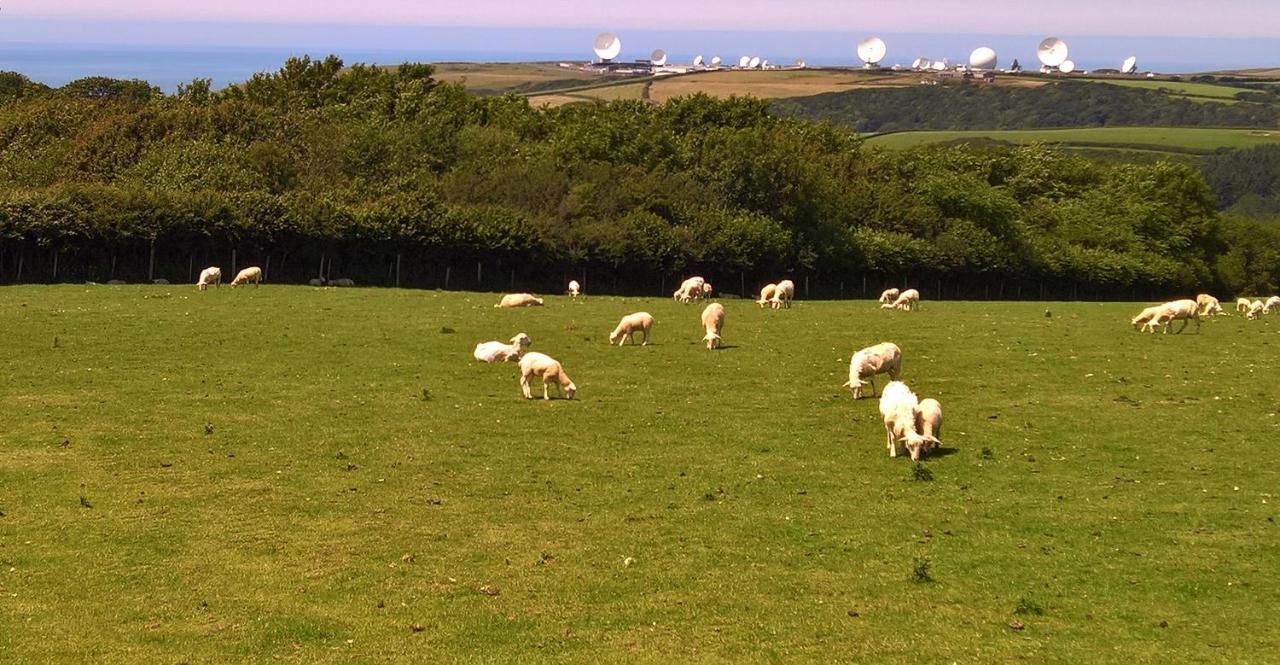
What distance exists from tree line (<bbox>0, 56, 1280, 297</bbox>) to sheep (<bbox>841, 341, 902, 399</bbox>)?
34624 millimetres

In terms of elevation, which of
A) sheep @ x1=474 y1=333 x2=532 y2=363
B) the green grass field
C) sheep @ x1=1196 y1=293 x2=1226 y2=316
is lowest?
the green grass field

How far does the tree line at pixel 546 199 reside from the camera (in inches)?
2307

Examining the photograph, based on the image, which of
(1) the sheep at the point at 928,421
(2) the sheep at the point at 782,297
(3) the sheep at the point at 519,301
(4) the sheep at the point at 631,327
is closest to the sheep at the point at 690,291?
(2) the sheep at the point at 782,297

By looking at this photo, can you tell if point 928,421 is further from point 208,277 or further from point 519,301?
point 208,277

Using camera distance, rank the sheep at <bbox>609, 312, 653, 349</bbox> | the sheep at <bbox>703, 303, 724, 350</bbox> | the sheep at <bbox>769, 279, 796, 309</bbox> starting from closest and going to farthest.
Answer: the sheep at <bbox>703, 303, 724, 350</bbox>, the sheep at <bbox>609, 312, 653, 349</bbox>, the sheep at <bbox>769, 279, 796, 309</bbox>

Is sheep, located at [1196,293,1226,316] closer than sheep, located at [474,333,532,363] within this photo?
No

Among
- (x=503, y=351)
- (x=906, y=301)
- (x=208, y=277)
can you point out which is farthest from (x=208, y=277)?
(x=906, y=301)

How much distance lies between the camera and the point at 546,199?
224 ft

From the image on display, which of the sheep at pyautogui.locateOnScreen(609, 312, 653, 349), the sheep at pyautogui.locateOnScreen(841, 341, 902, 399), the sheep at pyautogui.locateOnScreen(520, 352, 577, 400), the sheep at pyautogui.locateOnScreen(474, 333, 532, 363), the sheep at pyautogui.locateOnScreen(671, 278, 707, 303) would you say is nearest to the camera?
the sheep at pyautogui.locateOnScreen(520, 352, 577, 400)

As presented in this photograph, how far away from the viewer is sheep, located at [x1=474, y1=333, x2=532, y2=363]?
32031mm

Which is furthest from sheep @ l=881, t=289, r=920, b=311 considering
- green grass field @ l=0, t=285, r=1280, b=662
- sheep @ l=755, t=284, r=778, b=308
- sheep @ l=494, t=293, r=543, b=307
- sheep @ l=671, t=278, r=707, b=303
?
green grass field @ l=0, t=285, r=1280, b=662

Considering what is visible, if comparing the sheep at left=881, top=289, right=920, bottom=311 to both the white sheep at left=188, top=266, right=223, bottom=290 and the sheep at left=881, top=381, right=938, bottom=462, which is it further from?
the sheep at left=881, top=381, right=938, bottom=462

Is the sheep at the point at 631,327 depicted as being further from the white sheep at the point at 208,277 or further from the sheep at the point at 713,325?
the white sheep at the point at 208,277

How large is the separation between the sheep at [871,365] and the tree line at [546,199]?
34624 mm
